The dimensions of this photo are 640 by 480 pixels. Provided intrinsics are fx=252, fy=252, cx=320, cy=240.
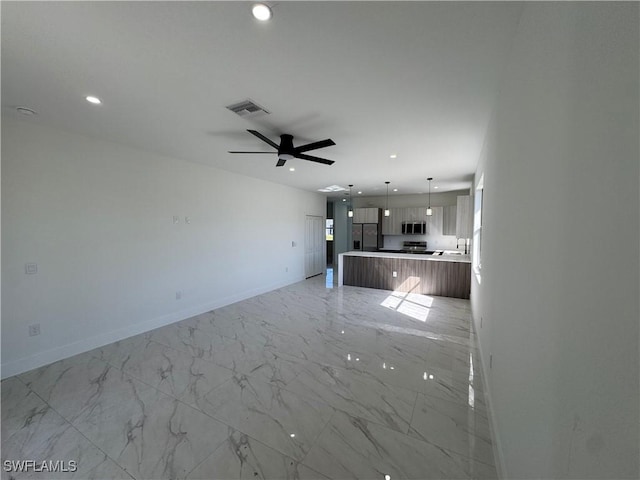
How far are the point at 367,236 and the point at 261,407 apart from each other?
727 cm

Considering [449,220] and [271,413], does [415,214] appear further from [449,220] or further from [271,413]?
[271,413]

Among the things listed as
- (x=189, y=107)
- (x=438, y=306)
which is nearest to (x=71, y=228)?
(x=189, y=107)

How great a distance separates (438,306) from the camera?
4.94 m

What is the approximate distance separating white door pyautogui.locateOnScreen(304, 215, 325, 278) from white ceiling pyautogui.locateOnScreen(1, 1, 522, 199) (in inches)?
183

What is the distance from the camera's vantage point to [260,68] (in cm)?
191

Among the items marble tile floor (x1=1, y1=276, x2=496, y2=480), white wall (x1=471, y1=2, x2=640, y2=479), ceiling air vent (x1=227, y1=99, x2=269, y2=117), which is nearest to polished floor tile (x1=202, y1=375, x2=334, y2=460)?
marble tile floor (x1=1, y1=276, x2=496, y2=480)

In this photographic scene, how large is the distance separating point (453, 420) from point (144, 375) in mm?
3063

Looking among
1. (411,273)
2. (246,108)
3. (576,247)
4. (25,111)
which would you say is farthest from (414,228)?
(25,111)

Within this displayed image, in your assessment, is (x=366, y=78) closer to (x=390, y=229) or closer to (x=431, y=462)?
(x=431, y=462)

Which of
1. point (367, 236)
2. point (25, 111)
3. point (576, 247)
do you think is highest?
point (25, 111)

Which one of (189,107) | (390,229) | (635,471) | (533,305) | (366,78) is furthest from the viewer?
(390,229)

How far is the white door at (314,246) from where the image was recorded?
784 cm

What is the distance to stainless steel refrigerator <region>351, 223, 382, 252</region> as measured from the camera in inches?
349

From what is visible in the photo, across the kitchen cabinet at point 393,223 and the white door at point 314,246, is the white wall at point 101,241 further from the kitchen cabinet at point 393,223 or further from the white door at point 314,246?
the kitchen cabinet at point 393,223
